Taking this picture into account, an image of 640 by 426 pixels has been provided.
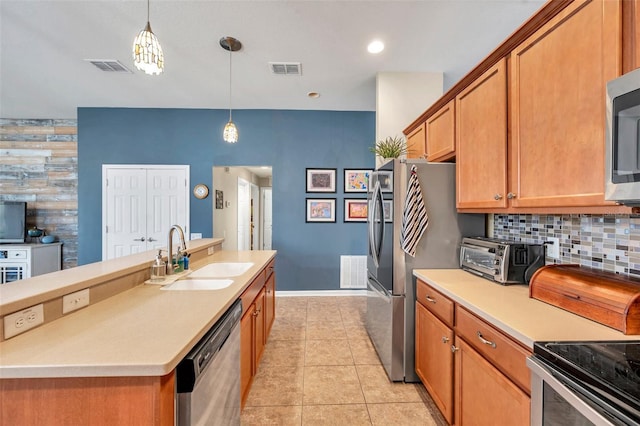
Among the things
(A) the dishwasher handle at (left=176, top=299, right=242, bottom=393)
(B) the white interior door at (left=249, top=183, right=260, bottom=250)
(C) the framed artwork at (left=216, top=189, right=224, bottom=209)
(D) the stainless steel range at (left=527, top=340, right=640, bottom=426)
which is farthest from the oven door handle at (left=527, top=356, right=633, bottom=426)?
(B) the white interior door at (left=249, top=183, right=260, bottom=250)

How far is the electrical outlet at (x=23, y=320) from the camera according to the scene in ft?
3.17

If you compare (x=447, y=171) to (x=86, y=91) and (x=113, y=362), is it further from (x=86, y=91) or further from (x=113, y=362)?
(x=86, y=91)

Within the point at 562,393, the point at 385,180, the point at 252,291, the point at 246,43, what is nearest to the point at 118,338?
the point at 252,291

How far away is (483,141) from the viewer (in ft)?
5.93

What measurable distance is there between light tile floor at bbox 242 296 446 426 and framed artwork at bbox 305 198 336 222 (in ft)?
5.61

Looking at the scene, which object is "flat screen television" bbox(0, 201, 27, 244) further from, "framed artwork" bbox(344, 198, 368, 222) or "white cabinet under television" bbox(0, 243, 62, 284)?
"framed artwork" bbox(344, 198, 368, 222)

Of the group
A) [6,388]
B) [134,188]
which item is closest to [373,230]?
[6,388]

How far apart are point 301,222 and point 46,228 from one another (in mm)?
4442

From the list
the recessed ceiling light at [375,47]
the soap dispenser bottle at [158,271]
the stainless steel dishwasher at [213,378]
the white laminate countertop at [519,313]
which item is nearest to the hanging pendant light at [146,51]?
the soap dispenser bottle at [158,271]

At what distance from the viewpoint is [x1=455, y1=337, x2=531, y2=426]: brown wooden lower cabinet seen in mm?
1115

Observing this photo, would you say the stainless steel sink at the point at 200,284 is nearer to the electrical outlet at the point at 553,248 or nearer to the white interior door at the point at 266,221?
the electrical outlet at the point at 553,248

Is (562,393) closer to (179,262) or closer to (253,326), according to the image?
(253,326)

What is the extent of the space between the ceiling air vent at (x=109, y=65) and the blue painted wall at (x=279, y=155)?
1217 millimetres

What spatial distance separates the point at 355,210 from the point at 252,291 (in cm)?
270
